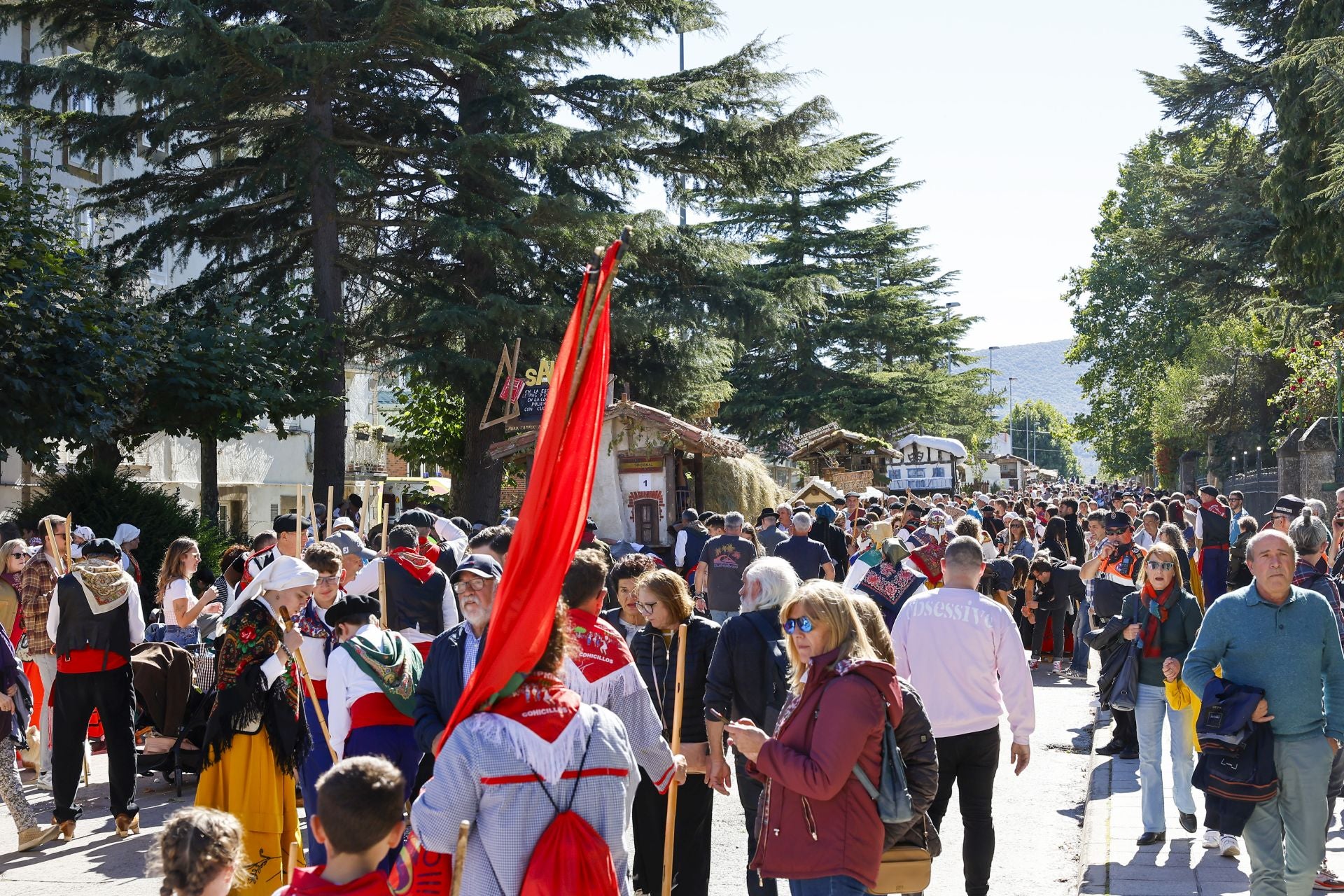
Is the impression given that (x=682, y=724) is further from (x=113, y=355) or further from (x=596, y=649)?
(x=113, y=355)

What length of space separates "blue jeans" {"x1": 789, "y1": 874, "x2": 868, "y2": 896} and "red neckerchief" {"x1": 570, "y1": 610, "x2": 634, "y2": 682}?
1.37 meters

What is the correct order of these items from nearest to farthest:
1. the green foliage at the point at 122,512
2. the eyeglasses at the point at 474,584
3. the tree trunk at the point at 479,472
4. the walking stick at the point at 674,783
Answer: the eyeglasses at the point at 474,584 < the walking stick at the point at 674,783 < the green foliage at the point at 122,512 < the tree trunk at the point at 479,472

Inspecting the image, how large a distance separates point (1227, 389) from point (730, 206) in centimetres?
1772

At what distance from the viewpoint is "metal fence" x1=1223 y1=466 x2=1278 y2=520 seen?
2623cm

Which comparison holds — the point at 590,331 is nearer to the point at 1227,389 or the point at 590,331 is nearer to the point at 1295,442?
the point at 1295,442

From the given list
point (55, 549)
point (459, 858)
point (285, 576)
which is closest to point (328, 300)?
point (55, 549)

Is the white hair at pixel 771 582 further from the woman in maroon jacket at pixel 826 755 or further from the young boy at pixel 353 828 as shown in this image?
the young boy at pixel 353 828

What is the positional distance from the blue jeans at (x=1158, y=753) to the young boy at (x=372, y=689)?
4.54 m

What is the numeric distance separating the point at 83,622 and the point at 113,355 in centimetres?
1012

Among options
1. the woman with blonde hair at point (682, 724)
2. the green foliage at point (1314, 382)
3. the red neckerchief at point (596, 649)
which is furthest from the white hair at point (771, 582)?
the green foliage at point (1314, 382)

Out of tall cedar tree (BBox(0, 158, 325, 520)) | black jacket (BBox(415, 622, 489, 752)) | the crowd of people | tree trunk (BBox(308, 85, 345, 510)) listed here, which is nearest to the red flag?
the crowd of people

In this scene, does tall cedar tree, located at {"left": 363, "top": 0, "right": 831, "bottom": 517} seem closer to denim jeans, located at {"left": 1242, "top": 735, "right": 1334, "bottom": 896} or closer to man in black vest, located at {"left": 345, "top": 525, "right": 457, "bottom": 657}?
man in black vest, located at {"left": 345, "top": 525, "right": 457, "bottom": 657}

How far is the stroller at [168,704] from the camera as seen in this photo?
1009 centimetres

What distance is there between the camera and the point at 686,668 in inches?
262
